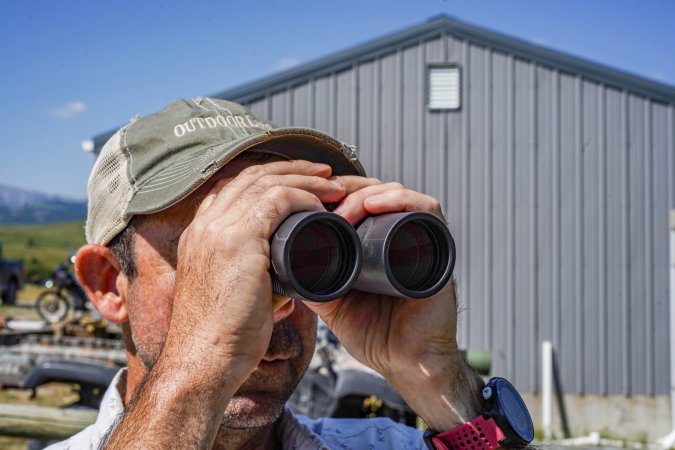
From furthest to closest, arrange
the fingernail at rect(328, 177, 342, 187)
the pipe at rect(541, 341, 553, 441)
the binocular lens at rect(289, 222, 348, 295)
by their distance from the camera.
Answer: the pipe at rect(541, 341, 553, 441) < the fingernail at rect(328, 177, 342, 187) < the binocular lens at rect(289, 222, 348, 295)

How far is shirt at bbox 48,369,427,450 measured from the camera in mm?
1994

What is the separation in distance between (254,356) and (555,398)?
371 inches

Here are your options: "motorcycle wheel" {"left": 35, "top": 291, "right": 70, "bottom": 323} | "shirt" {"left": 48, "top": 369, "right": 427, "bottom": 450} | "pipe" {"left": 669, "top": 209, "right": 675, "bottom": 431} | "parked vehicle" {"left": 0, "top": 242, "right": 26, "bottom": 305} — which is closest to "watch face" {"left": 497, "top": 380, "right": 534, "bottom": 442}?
"shirt" {"left": 48, "top": 369, "right": 427, "bottom": 450}

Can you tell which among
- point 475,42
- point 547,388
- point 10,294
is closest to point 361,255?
point 547,388

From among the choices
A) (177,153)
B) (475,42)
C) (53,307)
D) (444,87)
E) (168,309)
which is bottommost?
(53,307)

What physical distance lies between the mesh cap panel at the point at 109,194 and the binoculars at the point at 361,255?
57 centimetres

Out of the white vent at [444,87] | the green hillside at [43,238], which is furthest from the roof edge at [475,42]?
the green hillside at [43,238]

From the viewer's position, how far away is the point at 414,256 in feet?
5.51

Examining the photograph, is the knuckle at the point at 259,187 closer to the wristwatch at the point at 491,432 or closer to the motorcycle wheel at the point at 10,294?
the wristwatch at the point at 491,432

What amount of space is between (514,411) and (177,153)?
1.09 meters

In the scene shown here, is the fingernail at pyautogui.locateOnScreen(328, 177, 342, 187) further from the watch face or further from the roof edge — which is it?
the roof edge

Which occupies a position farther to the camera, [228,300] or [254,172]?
[254,172]

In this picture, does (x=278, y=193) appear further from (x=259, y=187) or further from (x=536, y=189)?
(x=536, y=189)

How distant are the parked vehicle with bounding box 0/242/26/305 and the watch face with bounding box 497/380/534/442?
24.9 m
